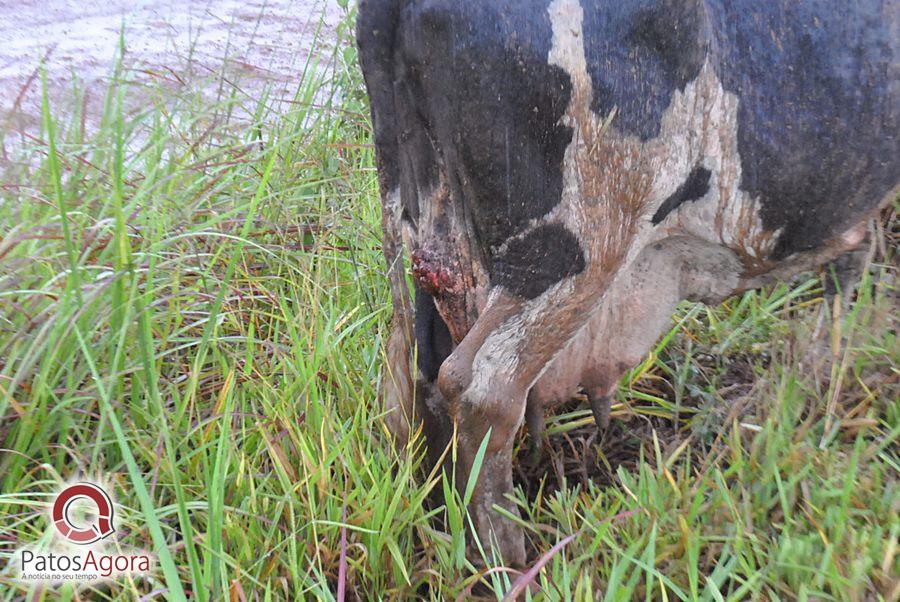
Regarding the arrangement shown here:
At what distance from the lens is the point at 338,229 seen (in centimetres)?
278

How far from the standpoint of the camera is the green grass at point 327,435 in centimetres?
169

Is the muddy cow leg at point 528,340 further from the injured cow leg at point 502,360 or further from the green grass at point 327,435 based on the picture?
the green grass at point 327,435

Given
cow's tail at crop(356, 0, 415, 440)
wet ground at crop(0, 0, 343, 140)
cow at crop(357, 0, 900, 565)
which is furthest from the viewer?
wet ground at crop(0, 0, 343, 140)

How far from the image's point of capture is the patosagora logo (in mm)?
1606

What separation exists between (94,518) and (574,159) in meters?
1.21

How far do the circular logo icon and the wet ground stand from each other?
198 cm

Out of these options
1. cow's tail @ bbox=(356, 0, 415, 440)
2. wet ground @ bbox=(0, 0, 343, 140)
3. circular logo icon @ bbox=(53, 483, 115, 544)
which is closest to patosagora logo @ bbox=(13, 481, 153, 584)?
circular logo icon @ bbox=(53, 483, 115, 544)

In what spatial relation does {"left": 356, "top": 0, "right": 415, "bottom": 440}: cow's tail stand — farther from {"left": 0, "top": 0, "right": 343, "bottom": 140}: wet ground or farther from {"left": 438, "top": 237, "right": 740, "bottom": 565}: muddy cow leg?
{"left": 0, "top": 0, "right": 343, "bottom": 140}: wet ground

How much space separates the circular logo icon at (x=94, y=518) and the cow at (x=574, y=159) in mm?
679

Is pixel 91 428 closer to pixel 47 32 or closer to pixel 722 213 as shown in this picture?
pixel 722 213

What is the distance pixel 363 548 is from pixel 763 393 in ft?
3.82

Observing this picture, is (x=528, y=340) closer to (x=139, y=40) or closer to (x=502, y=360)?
(x=502, y=360)

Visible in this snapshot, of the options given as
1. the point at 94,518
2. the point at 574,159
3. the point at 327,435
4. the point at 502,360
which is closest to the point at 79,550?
the point at 94,518

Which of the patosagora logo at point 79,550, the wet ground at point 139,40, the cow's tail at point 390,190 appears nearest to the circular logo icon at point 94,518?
the patosagora logo at point 79,550
